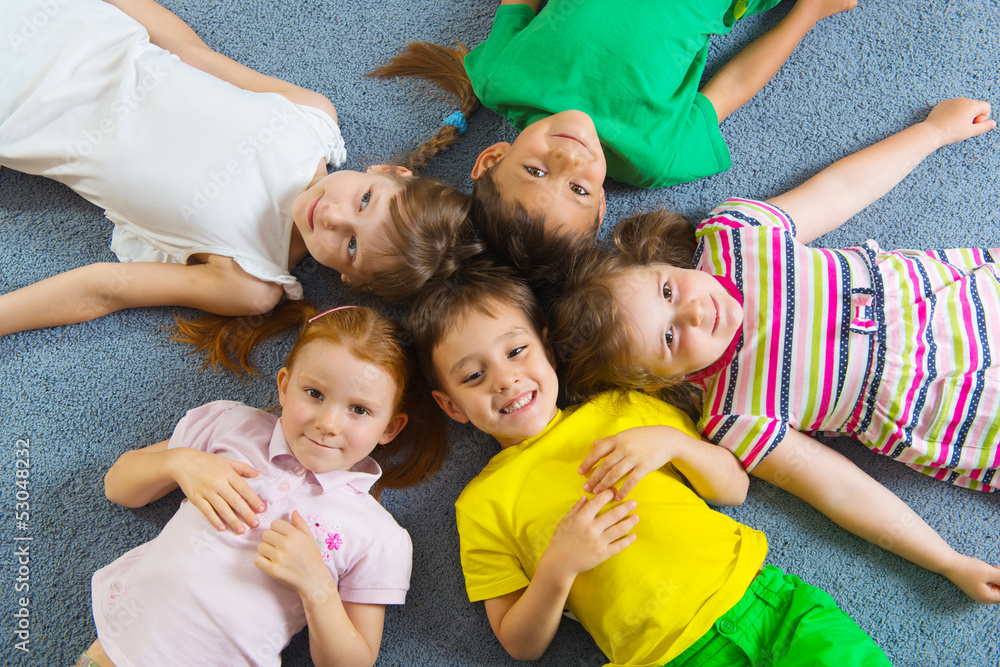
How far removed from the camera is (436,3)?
1362mm

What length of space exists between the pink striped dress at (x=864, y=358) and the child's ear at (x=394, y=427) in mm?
566

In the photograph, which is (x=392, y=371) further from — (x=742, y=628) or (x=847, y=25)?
(x=847, y=25)

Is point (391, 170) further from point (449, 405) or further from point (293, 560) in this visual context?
point (293, 560)

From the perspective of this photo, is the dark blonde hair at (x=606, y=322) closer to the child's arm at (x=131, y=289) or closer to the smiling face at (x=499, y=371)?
the smiling face at (x=499, y=371)

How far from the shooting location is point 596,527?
3.09ft

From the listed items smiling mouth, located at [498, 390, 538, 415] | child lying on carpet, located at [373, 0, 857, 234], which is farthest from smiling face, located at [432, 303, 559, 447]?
child lying on carpet, located at [373, 0, 857, 234]

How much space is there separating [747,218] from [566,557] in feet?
2.40

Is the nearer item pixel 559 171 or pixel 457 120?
pixel 559 171

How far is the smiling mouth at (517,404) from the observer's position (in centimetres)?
102

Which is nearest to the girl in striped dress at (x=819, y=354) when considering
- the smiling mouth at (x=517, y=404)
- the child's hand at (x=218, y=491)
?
the smiling mouth at (x=517, y=404)

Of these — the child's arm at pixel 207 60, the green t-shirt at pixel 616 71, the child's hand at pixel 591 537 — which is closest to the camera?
the child's hand at pixel 591 537

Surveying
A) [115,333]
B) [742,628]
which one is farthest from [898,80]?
[115,333]

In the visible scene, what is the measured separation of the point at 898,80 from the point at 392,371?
4.13 feet

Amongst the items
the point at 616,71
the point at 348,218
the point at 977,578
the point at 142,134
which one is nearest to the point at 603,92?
the point at 616,71
